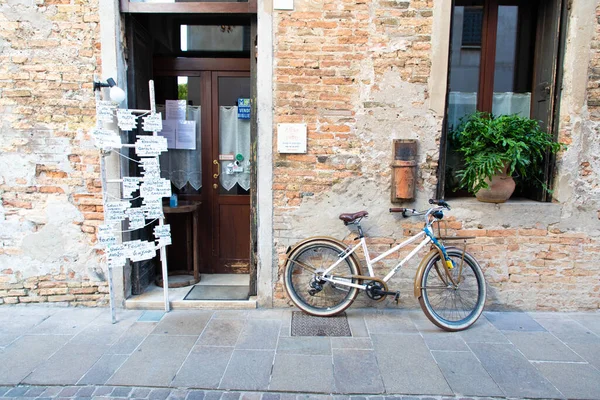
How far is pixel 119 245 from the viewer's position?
3.81 metres

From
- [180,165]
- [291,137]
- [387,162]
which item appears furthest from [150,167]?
[387,162]

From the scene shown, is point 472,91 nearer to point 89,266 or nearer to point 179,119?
point 179,119

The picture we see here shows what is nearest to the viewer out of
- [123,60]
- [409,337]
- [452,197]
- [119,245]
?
[409,337]

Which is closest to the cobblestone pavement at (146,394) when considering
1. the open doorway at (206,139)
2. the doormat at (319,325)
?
the doormat at (319,325)

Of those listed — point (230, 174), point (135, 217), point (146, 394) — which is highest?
point (230, 174)

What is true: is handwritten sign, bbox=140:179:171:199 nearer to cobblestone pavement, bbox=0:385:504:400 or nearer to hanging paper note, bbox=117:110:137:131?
hanging paper note, bbox=117:110:137:131

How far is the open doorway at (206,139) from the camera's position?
4.82 metres

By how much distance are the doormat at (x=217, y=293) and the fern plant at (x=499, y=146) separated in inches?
106

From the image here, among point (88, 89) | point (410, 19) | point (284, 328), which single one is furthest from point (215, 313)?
point (410, 19)

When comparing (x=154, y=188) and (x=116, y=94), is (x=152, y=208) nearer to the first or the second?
(x=154, y=188)

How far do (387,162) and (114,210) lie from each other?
278 cm

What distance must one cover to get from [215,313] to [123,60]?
2.82m

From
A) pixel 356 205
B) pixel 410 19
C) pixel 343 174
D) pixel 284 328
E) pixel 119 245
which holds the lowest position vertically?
pixel 284 328

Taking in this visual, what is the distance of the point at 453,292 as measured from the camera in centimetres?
401
